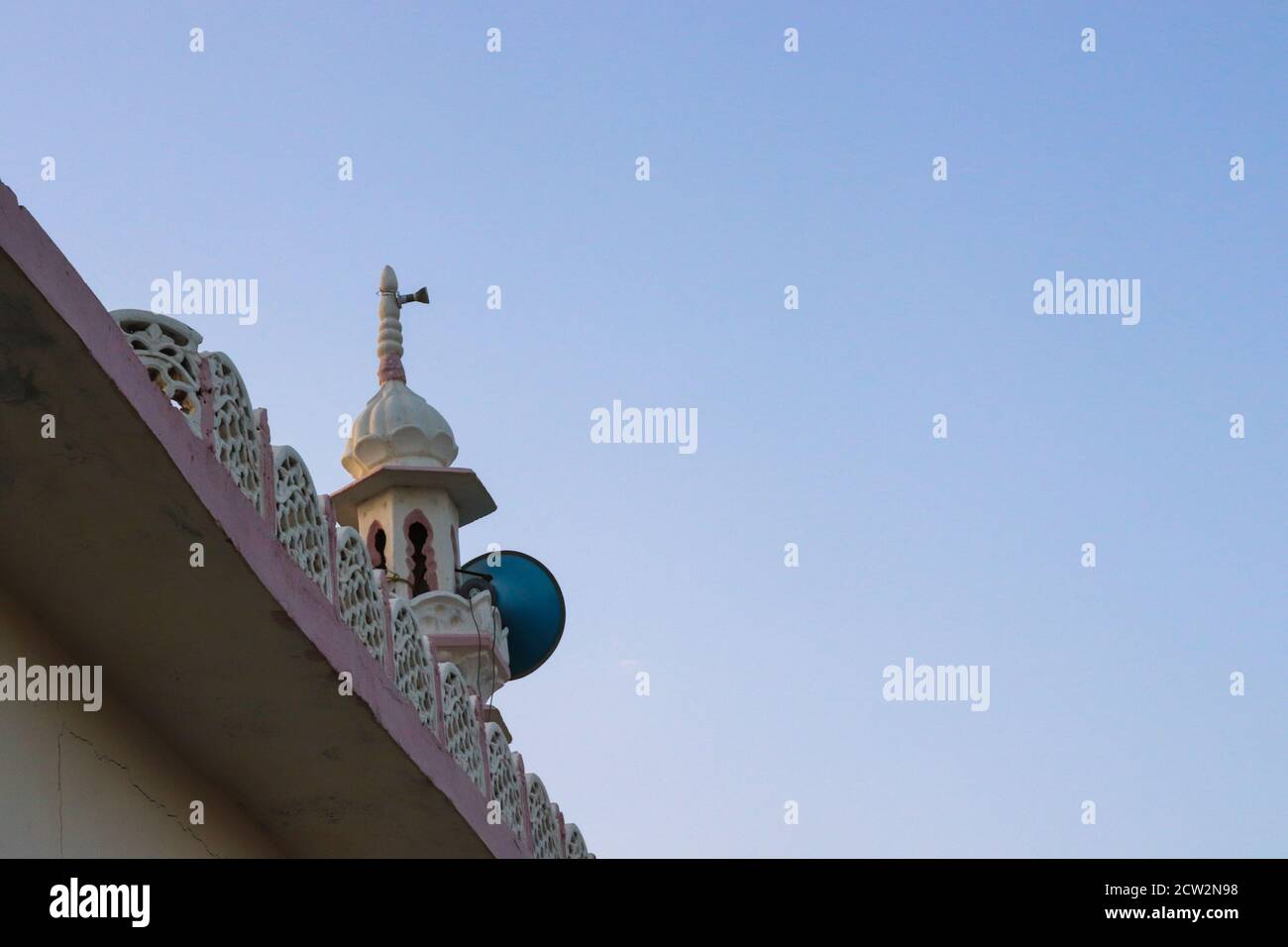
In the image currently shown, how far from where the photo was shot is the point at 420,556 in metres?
17.0

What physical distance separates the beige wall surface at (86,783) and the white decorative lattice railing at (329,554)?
66 cm

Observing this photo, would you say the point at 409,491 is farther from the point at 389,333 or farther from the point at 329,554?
the point at 329,554

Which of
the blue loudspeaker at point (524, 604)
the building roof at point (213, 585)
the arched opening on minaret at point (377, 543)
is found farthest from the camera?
the blue loudspeaker at point (524, 604)

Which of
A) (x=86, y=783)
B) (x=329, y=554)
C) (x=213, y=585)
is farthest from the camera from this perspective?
(x=329, y=554)

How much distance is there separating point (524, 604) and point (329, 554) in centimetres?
1132

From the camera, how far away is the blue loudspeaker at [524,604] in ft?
56.3

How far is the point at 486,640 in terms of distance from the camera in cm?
1602

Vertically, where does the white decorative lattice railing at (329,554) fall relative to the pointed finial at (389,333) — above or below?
below

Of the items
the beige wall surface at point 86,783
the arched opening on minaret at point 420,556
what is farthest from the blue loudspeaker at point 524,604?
the beige wall surface at point 86,783
